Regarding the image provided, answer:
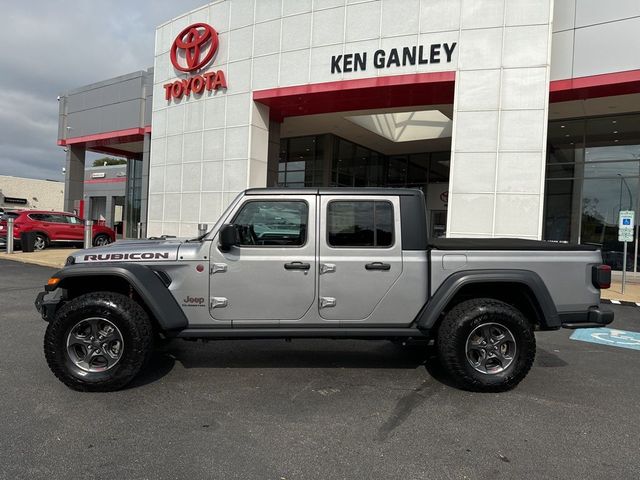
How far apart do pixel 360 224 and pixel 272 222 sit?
85 cm

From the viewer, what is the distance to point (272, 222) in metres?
4.38

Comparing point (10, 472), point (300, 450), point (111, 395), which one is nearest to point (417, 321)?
point (300, 450)

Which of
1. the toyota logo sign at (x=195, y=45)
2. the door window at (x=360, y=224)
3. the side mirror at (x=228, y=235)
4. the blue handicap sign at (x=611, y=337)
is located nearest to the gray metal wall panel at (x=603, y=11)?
the blue handicap sign at (x=611, y=337)

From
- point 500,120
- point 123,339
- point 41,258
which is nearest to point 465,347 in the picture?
point 123,339

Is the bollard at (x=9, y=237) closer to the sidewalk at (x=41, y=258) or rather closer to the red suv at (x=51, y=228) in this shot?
the sidewalk at (x=41, y=258)

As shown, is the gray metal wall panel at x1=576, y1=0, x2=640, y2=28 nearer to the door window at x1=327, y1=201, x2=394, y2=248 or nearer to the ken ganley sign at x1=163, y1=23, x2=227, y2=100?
the ken ganley sign at x1=163, y1=23, x2=227, y2=100

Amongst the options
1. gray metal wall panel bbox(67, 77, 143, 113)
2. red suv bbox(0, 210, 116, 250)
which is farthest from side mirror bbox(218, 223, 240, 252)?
gray metal wall panel bbox(67, 77, 143, 113)

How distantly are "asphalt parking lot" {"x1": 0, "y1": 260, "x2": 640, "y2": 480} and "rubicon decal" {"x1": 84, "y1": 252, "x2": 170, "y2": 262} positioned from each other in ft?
3.87

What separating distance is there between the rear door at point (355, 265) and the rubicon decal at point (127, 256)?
1.49 m

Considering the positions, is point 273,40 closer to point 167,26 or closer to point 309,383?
point 167,26

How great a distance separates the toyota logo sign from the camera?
51.8 feet

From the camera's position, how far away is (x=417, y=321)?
430cm

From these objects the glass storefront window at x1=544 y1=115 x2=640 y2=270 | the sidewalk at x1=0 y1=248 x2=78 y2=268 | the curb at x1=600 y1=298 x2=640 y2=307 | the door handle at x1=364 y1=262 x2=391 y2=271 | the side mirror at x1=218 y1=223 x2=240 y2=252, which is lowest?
the sidewalk at x1=0 y1=248 x2=78 y2=268

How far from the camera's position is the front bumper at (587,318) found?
4.29 m
